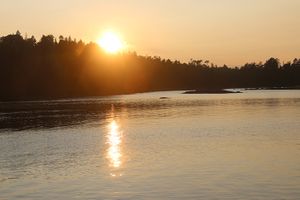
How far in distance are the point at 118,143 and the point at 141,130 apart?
12.3 metres

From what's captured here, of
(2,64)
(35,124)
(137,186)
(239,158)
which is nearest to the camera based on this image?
(137,186)

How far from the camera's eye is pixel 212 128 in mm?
59594

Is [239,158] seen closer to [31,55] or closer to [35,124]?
[35,124]

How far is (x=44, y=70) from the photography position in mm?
191625

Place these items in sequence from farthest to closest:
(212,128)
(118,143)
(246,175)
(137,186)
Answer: (212,128), (118,143), (246,175), (137,186)

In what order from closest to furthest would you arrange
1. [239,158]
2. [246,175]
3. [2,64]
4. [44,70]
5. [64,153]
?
[246,175] → [239,158] → [64,153] → [2,64] → [44,70]

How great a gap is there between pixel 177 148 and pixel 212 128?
59.7 ft

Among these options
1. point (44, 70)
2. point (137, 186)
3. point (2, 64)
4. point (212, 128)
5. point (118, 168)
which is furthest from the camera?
point (44, 70)

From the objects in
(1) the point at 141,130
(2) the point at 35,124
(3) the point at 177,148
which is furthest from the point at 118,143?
(2) the point at 35,124

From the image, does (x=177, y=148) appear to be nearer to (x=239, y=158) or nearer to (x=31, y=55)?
(x=239, y=158)

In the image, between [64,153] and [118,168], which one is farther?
[64,153]

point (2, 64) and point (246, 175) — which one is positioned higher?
A: point (2, 64)

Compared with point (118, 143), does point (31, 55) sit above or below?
above

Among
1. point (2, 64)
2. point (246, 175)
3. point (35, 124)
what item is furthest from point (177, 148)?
point (2, 64)
